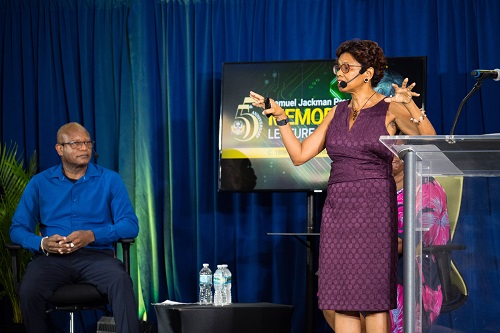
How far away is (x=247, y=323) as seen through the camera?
4.74 m

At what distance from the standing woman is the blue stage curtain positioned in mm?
2408

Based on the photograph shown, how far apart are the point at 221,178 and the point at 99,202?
807mm

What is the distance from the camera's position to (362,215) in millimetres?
3186

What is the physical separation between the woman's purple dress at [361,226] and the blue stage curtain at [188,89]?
2.49 m

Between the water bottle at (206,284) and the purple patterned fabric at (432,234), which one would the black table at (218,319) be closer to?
the water bottle at (206,284)

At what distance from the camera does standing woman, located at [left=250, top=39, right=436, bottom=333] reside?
315 centimetres

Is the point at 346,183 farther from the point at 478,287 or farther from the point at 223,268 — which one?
the point at 223,268

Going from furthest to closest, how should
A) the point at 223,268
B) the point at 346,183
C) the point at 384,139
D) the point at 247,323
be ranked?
the point at 223,268 → the point at 247,323 → the point at 346,183 → the point at 384,139

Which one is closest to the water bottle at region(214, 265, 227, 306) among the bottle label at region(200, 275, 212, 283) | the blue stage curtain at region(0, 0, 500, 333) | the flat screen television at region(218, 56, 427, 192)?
the bottle label at region(200, 275, 212, 283)

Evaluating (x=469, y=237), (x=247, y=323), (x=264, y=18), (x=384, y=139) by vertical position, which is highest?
(x=264, y=18)

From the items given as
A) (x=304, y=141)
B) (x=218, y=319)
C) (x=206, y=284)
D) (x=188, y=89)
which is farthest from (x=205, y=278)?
(x=304, y=141)

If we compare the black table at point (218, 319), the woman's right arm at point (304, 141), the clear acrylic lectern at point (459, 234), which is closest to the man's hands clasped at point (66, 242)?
the black table at point (218, 319)

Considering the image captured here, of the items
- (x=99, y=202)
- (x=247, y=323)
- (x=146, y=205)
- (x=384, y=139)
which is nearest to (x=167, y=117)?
(x=146, y=205)

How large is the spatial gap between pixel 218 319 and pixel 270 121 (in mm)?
1395
